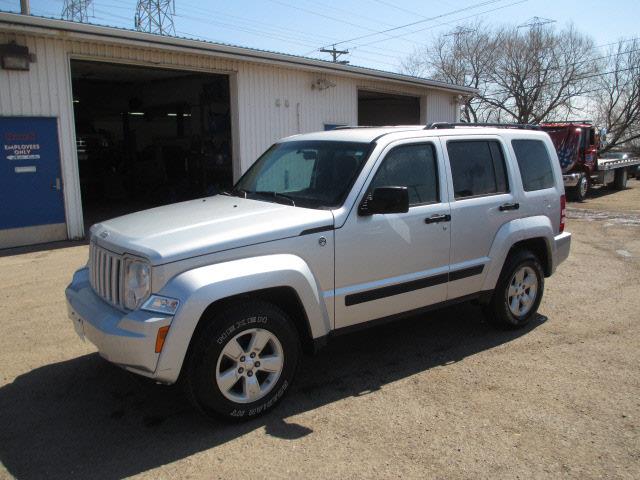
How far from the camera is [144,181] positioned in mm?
19516

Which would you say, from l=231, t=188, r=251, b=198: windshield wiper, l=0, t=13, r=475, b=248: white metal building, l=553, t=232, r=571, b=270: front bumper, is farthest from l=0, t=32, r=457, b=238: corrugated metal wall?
l=553, t=232, r=571, b=270: front bumper

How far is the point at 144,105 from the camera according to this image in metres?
20.0

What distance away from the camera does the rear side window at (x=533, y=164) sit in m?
5.56

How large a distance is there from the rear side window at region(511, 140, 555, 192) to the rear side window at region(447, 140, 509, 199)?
32cm

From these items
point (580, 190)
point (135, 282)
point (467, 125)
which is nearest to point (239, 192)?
point (135, 282)

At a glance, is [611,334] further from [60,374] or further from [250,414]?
[60,374]

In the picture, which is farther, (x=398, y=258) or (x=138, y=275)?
(x=398, y=258)

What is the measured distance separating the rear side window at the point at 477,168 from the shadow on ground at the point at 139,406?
1.44 metres

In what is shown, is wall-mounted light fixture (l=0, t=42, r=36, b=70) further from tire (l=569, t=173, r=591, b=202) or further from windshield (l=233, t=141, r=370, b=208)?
tire (l=569, t=173, r=591, b=202)

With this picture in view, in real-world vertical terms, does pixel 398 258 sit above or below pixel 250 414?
above

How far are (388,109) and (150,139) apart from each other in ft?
31.8

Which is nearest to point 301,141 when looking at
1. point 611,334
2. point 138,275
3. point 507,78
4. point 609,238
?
point 138,275

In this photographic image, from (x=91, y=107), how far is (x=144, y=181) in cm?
508

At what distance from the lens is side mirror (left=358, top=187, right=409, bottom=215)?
13.3ft
